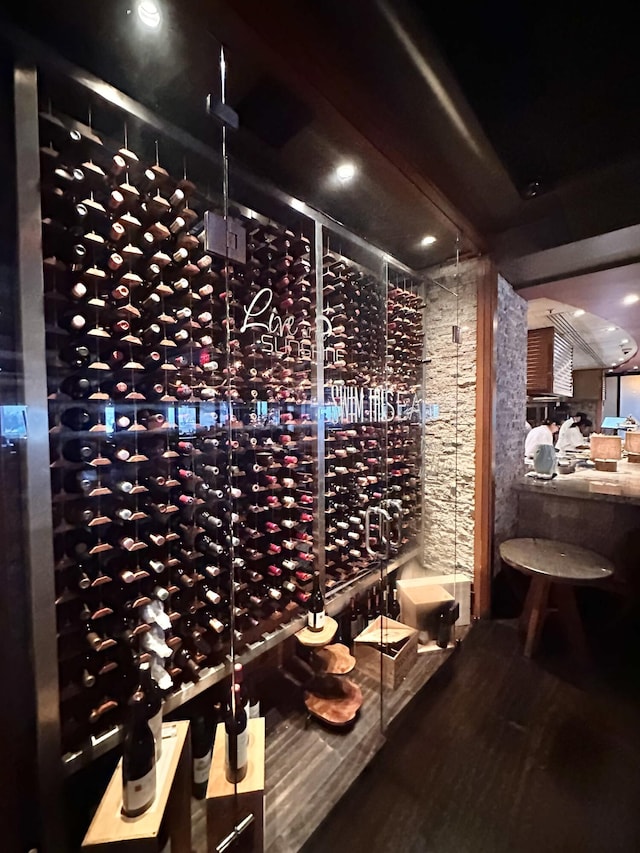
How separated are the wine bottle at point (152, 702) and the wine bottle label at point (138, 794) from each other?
4.6 inches

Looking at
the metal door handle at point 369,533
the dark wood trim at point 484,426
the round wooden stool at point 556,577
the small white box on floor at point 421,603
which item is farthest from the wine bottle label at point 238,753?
the dark wood trim at point 484,426

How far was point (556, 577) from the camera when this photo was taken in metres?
1.92

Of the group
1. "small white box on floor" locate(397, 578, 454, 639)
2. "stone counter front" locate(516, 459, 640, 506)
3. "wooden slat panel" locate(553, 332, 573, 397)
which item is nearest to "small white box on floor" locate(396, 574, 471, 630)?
"small white box on floor" locate(397, 578, 454, 639)

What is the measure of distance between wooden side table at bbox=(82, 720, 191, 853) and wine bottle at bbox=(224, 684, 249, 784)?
146 millimetres

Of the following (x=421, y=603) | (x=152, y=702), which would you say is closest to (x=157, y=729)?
(x=152, y=702)

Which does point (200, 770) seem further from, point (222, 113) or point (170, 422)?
point (222, 113)

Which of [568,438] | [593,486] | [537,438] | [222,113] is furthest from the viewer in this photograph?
[568,438]

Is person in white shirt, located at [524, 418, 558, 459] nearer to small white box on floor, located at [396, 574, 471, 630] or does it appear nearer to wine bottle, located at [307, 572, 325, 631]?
small white box on floor, located at [396, 574, 471, 630]

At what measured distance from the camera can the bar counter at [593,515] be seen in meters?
2.24

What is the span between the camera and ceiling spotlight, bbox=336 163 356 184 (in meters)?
1.58

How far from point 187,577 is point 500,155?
8.13 feet

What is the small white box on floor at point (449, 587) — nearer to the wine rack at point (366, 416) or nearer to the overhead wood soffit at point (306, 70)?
the wine rack at point (366, 416)

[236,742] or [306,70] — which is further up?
[306,70]

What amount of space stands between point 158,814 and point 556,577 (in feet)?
6.83
